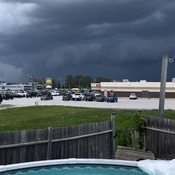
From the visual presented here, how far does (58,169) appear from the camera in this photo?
24.7 feet

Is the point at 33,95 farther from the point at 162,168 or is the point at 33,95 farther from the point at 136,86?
the point at 162,168

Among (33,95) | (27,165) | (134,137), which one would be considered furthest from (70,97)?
(27,165)

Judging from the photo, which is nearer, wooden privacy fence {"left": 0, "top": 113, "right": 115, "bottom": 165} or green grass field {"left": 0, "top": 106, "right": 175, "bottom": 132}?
wooden privacy fence {"left": 0, "top": 113, "right": 115, "bottom": 165}

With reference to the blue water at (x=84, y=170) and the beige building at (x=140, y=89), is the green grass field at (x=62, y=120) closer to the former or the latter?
the blue water at (x=84, y=170)

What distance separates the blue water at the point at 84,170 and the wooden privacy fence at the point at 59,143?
86cm

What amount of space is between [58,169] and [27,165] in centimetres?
74

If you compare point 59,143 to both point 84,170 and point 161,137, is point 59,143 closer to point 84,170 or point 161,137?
point 84,170

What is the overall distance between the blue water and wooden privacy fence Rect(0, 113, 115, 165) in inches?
34.0

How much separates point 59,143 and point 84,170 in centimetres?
144

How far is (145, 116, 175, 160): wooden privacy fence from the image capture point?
34.5 feet

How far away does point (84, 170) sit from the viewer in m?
7.58

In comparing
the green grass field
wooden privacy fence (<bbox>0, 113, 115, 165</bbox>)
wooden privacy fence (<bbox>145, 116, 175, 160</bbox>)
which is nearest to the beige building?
the green grass field

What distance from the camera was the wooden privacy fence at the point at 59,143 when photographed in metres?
7.80

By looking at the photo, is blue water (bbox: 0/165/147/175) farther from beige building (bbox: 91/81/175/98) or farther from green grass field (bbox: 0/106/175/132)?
beige building (bbox: 91/81/175/98)
